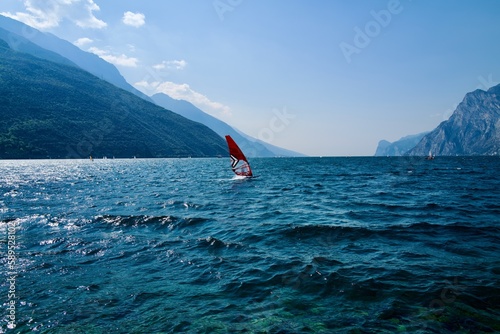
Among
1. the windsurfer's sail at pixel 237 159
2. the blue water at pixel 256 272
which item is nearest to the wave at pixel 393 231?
the blue water at pixel 256 272

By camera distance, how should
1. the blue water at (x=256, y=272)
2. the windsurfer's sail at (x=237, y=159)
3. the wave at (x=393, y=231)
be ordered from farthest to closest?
the windsurfer's sail at (x=237, y=159), the wave at (x=393, y=231), the blue water at (x=256, y=272)

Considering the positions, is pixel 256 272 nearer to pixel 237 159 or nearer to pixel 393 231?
pixel 393 231

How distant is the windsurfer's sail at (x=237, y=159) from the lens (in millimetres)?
55478

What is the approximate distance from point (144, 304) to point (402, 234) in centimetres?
1480

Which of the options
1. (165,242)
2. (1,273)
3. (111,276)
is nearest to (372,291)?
(111,276)

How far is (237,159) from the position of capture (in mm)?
58906

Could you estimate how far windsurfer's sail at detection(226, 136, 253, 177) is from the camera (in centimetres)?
5548

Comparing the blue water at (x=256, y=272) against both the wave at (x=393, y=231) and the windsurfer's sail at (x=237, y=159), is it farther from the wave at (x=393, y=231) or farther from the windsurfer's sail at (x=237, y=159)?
the windsurfer's sail at (x=237, y=159)

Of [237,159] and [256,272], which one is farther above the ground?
[237,159]

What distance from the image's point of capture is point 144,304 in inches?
370

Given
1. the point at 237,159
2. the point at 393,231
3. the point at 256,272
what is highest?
the point at 237,159

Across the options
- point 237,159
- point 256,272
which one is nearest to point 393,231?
point 256,272

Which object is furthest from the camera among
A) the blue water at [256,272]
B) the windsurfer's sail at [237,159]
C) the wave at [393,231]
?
the windsurfer's sail at [237,159]

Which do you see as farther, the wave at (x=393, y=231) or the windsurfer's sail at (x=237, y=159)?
the windsurfer's sail at (x=237, y=159)
